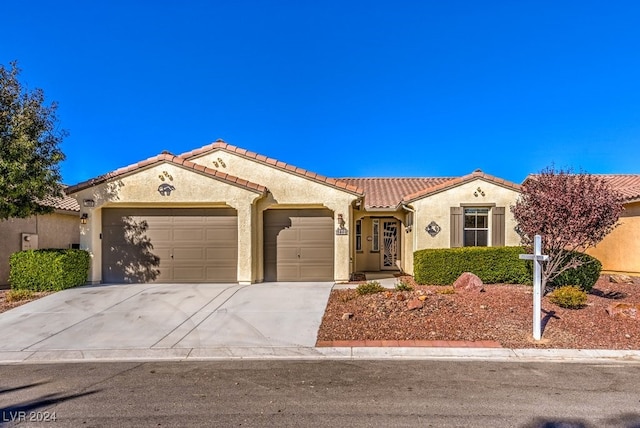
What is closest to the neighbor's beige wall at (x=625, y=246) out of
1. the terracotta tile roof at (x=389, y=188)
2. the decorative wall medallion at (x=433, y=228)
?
the decorative wall medallion at (x=433, y=228)

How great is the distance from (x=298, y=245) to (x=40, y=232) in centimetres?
1013

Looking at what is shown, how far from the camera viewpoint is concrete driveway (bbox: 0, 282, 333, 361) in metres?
6.84

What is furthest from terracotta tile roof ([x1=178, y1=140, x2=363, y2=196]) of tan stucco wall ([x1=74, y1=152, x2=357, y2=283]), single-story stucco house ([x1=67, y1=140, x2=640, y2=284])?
tan stucco wall ([x1=74, y1=152, x2=357, y2=283])

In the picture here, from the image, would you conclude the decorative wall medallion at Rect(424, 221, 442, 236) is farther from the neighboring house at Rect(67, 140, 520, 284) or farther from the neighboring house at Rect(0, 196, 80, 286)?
the neighboring house at Rect(0, 196, 80, 286)

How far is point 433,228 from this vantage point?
13.3m

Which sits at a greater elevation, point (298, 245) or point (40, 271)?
point (298, 245)

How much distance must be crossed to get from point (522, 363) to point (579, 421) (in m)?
1.82

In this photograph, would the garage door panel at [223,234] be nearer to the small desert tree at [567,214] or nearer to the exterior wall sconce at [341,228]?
the exterior wall sconce at [341,228]

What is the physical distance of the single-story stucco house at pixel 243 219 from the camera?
467 inches

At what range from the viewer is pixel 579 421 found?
398cm

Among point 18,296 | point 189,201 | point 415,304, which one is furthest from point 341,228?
point 18,296

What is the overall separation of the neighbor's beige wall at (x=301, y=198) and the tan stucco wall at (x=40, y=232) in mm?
8538

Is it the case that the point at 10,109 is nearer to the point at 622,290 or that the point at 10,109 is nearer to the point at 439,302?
the point at 439,302

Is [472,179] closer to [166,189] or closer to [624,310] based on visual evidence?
[624,310]
